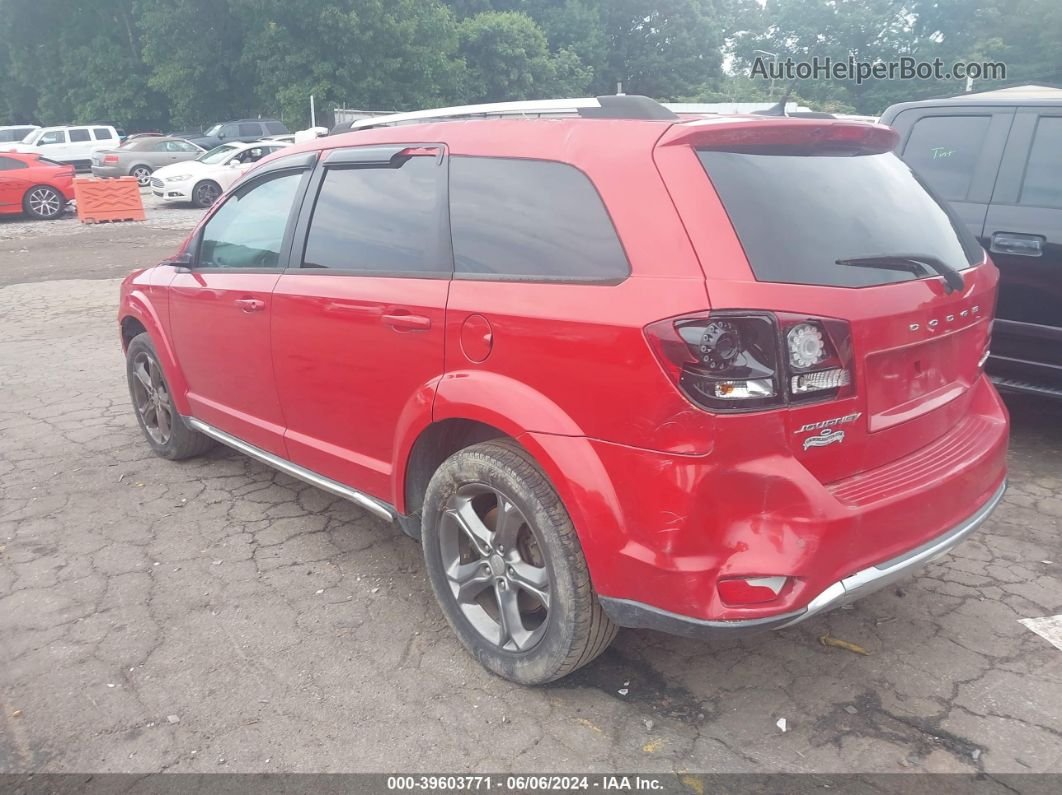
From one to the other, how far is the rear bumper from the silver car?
2615 cm

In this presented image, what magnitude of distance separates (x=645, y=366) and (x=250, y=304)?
2.12m

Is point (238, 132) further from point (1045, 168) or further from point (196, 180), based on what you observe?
point (1045, 168)

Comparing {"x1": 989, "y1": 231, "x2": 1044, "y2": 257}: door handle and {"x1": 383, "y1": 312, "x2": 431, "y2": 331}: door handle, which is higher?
{"x1": 383, "y1": 312, "x2": 431, "y2": 331}: door handle

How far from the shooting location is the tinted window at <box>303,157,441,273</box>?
3000mm

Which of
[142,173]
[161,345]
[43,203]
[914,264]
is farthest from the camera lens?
[142,173]

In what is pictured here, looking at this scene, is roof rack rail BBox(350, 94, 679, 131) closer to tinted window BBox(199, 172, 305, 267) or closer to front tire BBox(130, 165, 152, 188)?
tinted window BBox(199, 172, 305, 267)

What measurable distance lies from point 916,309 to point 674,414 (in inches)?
32.9

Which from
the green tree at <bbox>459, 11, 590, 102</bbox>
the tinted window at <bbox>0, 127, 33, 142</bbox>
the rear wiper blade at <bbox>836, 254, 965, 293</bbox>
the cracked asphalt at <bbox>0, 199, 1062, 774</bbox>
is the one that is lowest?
the cracked asphalt at <bbox>0, 199, 1062, 774</bbox>

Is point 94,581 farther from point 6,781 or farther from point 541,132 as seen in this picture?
point 541,132

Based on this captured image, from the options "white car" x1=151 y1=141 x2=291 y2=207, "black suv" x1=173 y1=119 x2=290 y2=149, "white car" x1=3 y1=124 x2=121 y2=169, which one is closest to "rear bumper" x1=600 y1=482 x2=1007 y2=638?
"white car" x1=151 y1=141 x2=291 y2=207

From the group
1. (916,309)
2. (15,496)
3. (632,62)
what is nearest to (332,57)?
(632,62)

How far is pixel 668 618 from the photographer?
7.59 ft

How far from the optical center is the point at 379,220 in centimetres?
318

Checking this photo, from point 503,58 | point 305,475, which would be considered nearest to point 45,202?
point 305,475
